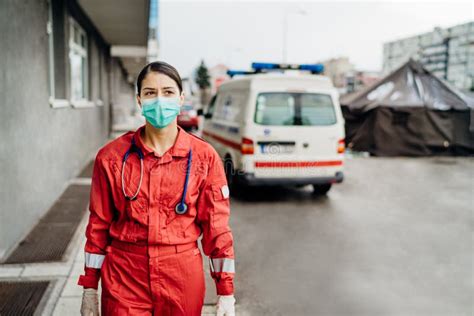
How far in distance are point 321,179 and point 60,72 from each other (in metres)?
5.34

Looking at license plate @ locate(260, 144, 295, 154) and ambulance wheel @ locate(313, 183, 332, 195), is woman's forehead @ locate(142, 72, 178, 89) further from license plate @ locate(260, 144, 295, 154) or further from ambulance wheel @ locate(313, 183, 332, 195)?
ambulance wheel @ locate(313, 183, 332, 195)

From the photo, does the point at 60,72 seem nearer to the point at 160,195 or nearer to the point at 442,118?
the point at 160,195

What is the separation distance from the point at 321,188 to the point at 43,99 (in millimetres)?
5079

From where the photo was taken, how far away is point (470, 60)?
278 ft

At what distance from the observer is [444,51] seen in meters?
93.2

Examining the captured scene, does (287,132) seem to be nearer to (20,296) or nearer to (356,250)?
(356,250)

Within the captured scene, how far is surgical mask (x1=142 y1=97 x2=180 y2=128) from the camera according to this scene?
226cm

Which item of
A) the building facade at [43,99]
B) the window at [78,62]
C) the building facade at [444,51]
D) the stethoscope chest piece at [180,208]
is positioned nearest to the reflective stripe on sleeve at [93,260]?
the stethoscope chest piece at [180,208]

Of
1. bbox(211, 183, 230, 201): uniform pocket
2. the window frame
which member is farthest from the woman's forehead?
the window frame

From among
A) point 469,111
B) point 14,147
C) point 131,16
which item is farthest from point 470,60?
point 14,147

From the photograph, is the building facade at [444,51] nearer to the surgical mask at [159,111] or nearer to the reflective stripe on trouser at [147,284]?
the surgical mask at [159,111]

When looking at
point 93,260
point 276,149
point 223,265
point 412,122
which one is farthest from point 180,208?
point 412,122

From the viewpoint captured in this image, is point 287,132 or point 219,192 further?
point 287,132

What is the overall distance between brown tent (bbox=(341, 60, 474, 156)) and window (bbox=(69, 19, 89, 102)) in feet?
28.2
